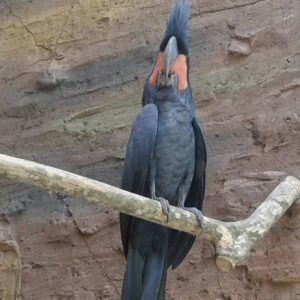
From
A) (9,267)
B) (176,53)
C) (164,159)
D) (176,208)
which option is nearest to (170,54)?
(176,53)

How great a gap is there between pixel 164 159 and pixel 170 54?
Result: 0.88 ft

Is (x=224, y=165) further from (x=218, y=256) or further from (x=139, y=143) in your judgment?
(x=218, y=256)

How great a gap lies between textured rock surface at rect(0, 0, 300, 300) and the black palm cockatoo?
25 cm

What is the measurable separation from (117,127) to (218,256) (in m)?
0.81

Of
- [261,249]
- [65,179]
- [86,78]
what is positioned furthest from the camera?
[86,78]

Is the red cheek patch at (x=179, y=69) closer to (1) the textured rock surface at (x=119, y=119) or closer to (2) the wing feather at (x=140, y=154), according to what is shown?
(2) the wing feather at (x=140, y=154)

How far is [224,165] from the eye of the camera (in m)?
2.41

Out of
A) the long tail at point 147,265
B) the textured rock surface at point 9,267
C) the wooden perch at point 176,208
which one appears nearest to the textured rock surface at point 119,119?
the textured rock surface at point 9,267

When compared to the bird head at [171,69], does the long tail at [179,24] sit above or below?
above

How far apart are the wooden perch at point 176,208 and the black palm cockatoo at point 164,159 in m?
0.21

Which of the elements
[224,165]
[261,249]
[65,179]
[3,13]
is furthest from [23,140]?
[65,179]

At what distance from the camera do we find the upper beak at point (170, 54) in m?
2.10

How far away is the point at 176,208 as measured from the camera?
1865 millimetres

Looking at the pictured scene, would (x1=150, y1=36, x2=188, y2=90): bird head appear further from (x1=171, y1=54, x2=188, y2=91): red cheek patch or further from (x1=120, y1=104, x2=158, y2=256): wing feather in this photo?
(x1=120, y1=104, x2=158, y2=256): wing feather
